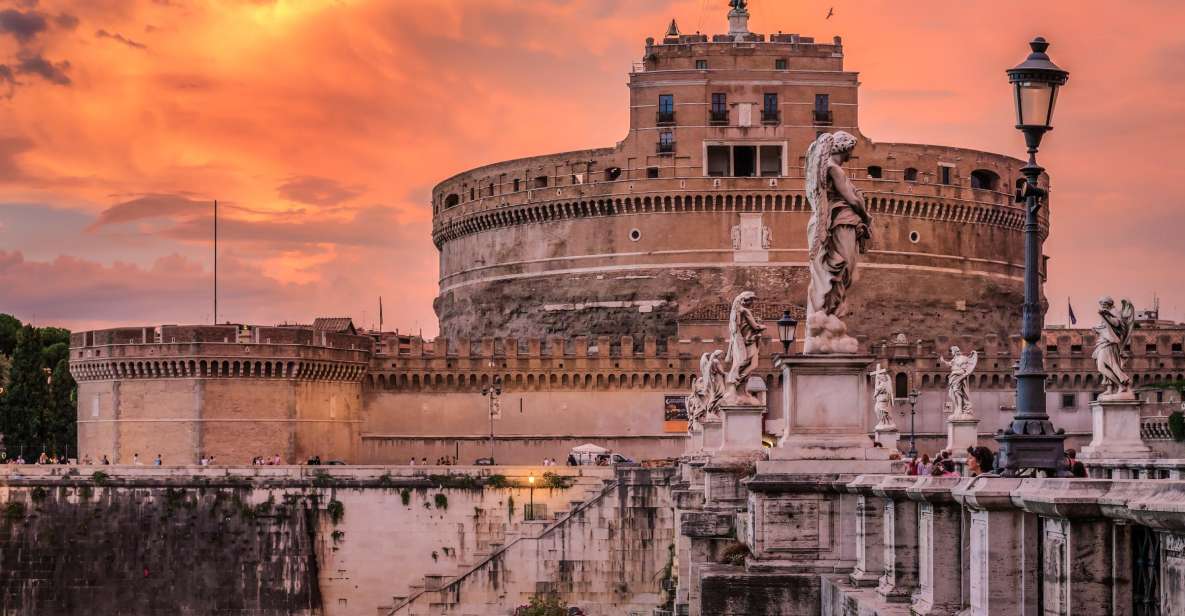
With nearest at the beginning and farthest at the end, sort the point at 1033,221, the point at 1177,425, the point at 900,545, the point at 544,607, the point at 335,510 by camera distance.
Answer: the point at 900,545, the point at 1033,221, the point at 544,607, the point at 1177,425, the point at 335,510

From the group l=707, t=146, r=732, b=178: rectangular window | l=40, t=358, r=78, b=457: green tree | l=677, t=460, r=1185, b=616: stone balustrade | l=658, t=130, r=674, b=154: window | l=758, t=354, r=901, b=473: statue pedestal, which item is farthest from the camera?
l=40, t=358, r=78, b=457: green tree

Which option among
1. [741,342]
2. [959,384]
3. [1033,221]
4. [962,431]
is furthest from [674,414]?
[1033,221]

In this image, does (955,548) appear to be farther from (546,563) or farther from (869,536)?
(546,563)

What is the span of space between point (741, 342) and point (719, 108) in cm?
4663

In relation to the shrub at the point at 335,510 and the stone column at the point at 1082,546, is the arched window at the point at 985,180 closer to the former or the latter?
the shrub at the point at 335,510

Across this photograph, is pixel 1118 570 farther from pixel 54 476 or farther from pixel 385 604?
pixel 54 476

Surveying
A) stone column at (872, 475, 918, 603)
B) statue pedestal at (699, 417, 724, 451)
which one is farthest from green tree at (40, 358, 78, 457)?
stone column at (872, 475, 918, 603)

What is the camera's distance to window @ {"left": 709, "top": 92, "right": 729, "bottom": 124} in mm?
65125

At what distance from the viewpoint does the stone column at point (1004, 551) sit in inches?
288

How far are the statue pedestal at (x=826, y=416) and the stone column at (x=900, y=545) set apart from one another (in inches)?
123

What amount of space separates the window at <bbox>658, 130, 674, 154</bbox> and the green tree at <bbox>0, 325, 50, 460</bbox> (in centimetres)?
2576

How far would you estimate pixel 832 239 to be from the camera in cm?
1310

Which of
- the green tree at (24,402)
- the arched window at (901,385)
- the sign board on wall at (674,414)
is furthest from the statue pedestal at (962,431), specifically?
the green tree at (24,402)

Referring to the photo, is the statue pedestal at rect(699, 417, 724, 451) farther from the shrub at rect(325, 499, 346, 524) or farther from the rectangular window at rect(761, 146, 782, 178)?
the rectangular window at rect(761, 146, 782, 178)
